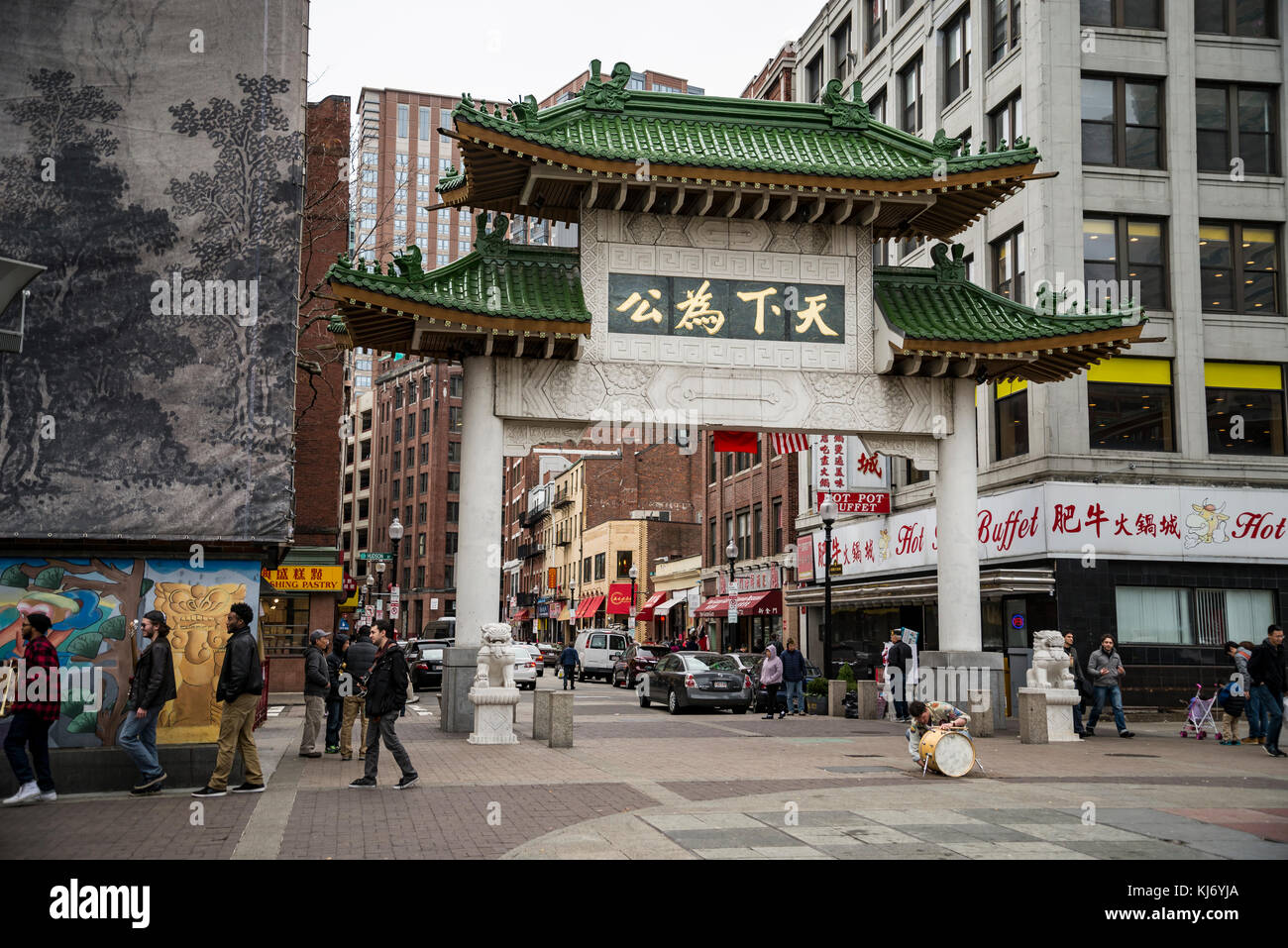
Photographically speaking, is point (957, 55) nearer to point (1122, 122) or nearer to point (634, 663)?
point (1122, 122)

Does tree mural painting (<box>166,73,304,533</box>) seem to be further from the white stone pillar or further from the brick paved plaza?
the white stone pillar

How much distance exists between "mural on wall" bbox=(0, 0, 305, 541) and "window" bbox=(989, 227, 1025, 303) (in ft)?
65.8

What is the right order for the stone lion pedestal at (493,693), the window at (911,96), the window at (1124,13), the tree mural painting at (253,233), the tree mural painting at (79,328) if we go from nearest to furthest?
the tree mural painting at (79,328)
the tree mural painting at (253,233)
the stone lion pedestal at (493,693)
the window at (1124,13)
the window at (911,96)

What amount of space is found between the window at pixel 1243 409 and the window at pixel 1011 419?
4.33 m

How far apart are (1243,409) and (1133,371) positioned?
2.95m

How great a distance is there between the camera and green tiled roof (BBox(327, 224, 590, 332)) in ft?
60.7

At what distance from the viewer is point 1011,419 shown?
94.9 ft

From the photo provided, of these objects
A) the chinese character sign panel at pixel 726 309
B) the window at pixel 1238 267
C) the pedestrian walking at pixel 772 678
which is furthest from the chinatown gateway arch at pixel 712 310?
the window at pixel 1238 267

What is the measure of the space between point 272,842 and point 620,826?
311cm

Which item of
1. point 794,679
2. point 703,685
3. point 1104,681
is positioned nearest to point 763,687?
point 703,685

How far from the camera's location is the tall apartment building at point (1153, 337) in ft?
86.8

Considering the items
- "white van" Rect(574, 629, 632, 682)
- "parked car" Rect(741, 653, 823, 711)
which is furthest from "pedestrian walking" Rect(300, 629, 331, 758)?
"white van" Rect(574, 629, 632, 682)

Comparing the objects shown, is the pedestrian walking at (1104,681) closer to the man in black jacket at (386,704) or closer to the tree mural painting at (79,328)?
the man in black jacket at (386,704)

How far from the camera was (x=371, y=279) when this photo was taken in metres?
18.5
